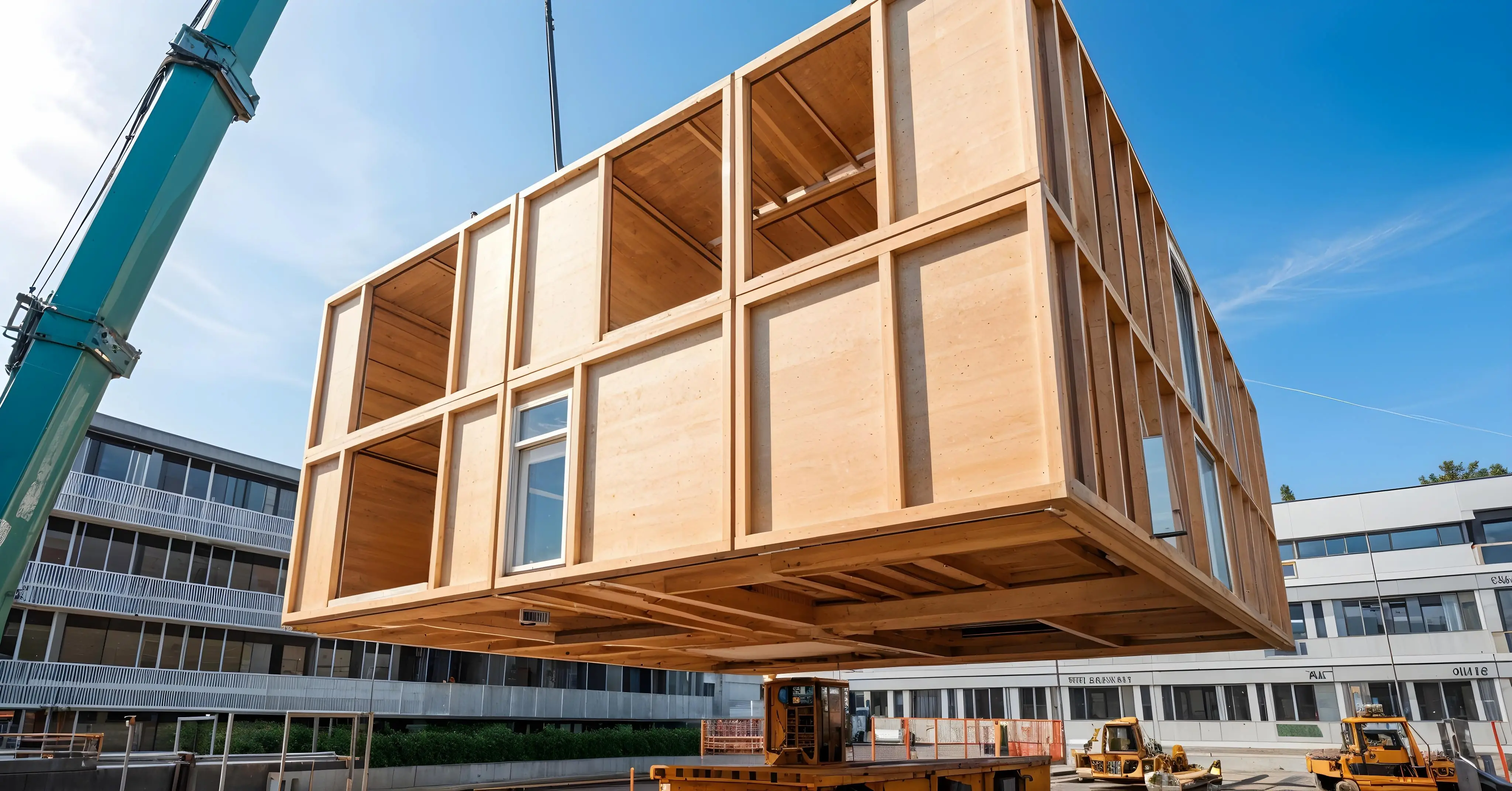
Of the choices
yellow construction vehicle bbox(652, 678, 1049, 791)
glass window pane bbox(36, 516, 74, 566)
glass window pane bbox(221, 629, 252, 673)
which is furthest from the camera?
glass window pane bbox(221, 629, 252, 673)

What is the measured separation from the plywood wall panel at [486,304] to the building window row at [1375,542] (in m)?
41.9

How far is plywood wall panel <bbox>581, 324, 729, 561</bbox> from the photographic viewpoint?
10.2 meters

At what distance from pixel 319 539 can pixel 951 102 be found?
462 inches

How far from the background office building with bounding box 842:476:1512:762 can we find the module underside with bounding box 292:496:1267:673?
94.8ft

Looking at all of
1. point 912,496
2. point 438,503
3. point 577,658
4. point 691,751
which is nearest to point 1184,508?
point 912,496

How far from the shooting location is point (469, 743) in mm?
40812

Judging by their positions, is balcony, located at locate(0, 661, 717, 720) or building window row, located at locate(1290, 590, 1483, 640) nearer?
balcony, located at locate(0, 661, 717, 720)

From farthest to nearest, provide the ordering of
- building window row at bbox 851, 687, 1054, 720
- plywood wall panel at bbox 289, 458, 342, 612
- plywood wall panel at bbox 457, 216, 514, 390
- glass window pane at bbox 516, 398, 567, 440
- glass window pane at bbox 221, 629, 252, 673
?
building window row at bbox 851, 687, 1054, 720
glass window pane at bbox 221, 629, 252, 673
plywood wall panel at bbox 289, 458, 342, 612
plywood wall panel at bbox 457, 216, 514, 390
glass window pane at bbox 516, 398, 567, 440

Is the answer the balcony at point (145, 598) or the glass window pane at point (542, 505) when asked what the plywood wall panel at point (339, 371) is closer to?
the glass window pane at point (542, 505)

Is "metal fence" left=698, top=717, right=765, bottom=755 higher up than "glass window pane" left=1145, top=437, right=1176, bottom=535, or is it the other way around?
"glass window pane" left=1145, top=437, right=1176, bottom=535

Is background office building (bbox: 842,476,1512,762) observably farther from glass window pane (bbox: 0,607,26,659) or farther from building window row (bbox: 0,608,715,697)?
glass window pane (bbox: 0,607,26,659)

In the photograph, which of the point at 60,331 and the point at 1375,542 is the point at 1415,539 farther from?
the point at 60,331

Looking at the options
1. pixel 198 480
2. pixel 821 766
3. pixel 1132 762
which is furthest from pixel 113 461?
pixel 1132 762

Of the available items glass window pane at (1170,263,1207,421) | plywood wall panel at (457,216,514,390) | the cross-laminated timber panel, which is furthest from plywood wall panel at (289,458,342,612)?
glass window pane at (1170,263,1207,421)
